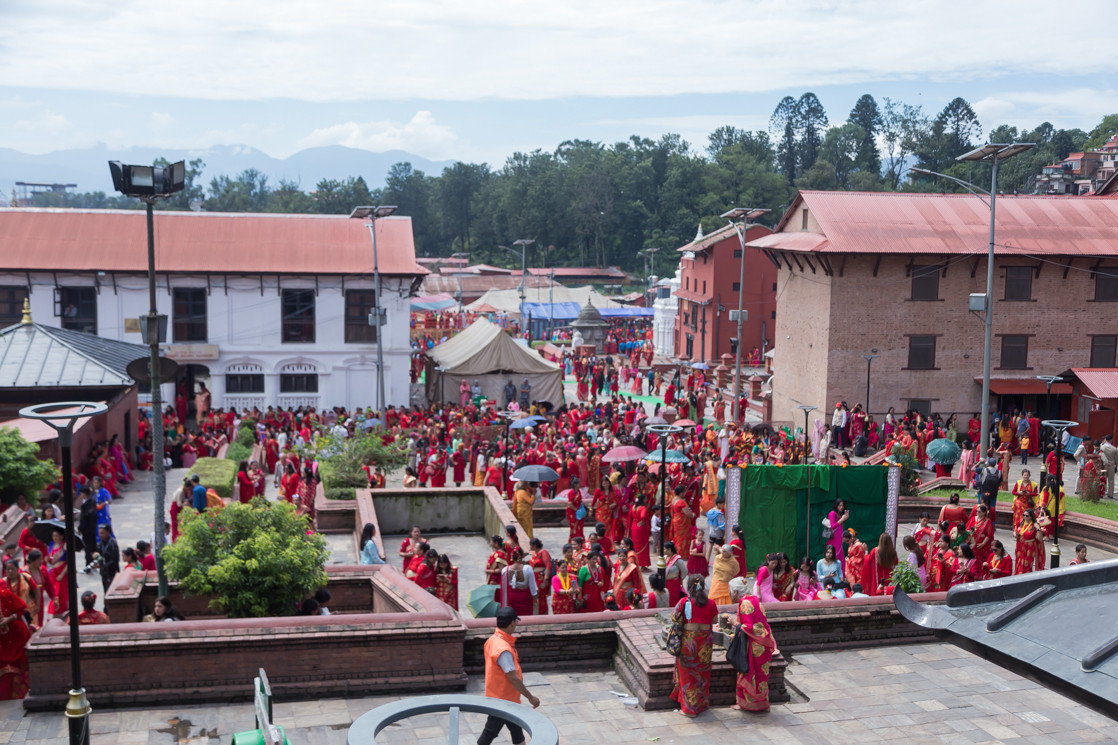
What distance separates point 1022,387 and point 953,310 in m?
2.94

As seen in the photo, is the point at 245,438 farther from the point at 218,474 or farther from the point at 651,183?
the point at 651,183

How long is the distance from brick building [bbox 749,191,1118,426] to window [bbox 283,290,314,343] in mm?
15708

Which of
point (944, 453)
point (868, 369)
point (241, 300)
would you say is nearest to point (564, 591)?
point (944, 453)

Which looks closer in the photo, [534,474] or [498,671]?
[498,671]

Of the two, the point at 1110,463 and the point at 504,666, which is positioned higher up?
the point at 504,666

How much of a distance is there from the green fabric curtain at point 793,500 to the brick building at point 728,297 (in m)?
33.0

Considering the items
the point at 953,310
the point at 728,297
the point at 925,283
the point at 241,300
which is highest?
the point at 925,283

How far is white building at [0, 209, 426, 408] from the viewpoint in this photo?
3353 cm

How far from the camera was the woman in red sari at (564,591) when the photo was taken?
12.0 m

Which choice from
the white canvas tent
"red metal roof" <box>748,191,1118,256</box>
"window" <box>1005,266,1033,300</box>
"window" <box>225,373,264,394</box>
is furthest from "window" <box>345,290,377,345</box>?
"window" <box>1005,266,1033,300</box>

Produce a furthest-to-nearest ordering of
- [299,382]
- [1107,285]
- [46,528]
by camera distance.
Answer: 1. [299,382]
2. [1107,285]
3. [46,528]

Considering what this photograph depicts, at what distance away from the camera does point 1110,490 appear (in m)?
21.2

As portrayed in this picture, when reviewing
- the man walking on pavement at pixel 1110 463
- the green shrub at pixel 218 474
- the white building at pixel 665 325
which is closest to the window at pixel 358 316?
the green shrub at pixel 218 474

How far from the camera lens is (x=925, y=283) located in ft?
101
